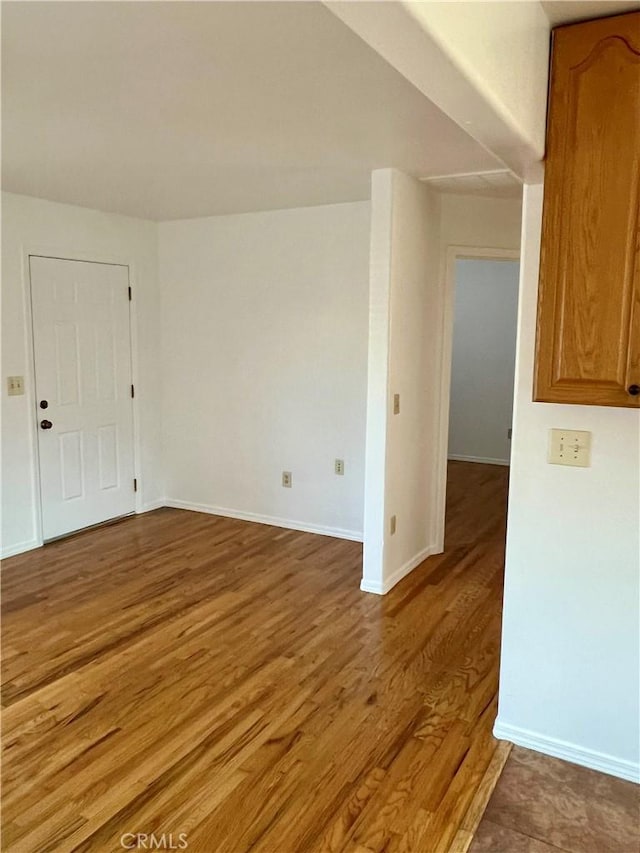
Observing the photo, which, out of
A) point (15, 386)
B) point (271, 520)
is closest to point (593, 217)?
point (271, 520)

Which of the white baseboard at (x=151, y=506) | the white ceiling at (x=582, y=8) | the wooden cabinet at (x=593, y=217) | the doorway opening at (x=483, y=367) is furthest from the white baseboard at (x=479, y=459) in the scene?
the white ceiling at (x=582, y=8)

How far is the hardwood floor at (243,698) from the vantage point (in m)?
1.99

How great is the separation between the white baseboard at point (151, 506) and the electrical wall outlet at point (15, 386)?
1.42 metres

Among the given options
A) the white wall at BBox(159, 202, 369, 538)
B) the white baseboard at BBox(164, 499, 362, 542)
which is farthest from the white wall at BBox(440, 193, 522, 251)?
the white baseboard at BBox(164, 499, 362, 542)

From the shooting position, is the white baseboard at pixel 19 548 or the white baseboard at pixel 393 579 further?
the white baseboard at pixel 19 548

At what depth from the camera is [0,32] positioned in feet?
5.91

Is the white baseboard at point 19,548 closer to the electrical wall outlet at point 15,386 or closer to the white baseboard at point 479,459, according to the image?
A: the electrical wall outlet at point 15,386

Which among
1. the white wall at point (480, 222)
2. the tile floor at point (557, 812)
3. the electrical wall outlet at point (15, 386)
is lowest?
the tile floor at point (557, 812)

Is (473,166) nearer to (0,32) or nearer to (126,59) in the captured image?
(126,59)

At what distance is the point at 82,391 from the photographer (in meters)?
4.59

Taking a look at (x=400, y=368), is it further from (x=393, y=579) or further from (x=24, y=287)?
(x=24, y=287)

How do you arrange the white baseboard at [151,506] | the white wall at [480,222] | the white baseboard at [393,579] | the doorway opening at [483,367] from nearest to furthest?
the white baseboard at [393,579] → the white wall at [480,222] → the white baseboard at [151,506] → the doorway opening at [483,367]

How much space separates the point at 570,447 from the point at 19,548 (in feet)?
Answer: 11.7

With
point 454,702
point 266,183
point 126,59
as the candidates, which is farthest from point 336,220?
point 454,702
